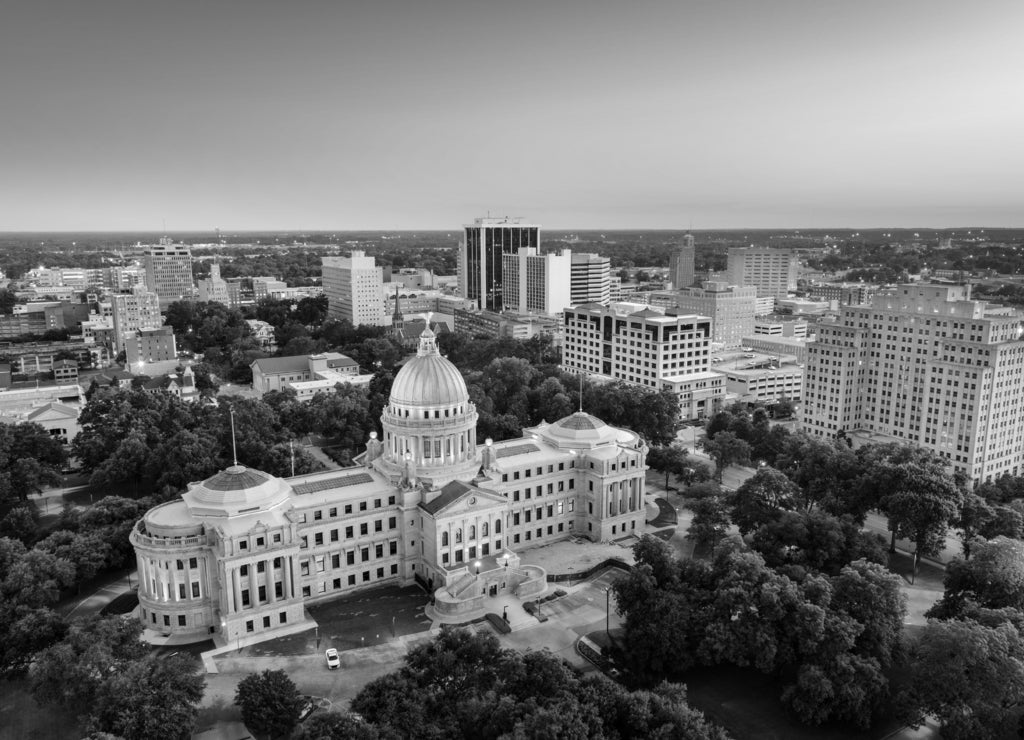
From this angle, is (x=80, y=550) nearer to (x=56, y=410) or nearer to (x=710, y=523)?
Answer: (x=56, y=410)

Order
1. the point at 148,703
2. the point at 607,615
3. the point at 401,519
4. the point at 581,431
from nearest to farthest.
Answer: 1. the point at 148,703
2. the point at 607,615
3. the point at 401,519
4. the point at 581,431

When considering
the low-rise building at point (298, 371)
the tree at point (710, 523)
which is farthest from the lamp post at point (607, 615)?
the low-rise building at point (298, 371)

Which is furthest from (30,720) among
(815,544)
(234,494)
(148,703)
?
(815,544)

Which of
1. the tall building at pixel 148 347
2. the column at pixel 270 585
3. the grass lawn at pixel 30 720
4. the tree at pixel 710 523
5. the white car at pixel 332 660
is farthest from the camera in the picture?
the tall building at pixel 148 347

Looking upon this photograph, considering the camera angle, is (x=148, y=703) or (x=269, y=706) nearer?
(x=148, y=703)

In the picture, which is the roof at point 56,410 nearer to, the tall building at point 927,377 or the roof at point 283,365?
the roof at point 283,365

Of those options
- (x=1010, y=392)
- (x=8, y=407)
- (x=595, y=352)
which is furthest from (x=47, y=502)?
(x=1010, y=392)

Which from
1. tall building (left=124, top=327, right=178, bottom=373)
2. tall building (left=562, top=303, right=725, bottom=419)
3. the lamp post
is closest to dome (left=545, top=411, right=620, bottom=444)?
the lamp post
